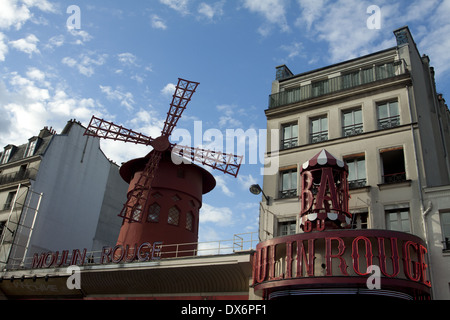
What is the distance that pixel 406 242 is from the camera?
10383mm

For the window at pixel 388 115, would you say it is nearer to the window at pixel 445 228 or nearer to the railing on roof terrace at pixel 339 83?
the railing on roof terrace at pixel 339 83

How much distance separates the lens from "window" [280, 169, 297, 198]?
1404 cm

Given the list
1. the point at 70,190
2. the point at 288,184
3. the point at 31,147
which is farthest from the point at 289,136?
the point at 31,147

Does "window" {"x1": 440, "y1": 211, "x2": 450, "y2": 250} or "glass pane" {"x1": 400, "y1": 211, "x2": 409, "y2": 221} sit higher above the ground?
"glass pane" {"x1": 400, "y1": 211, "x2": 409, "y2": 221}

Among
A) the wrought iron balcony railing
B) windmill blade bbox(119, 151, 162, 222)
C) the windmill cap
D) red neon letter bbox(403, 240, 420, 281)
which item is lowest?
red neon letter bbox(403, 240, 420, 281)

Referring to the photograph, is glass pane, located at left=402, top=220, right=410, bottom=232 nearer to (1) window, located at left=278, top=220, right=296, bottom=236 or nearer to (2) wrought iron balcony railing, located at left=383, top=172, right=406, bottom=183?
(2) wrought iron balcony railing, located at left=383, top=172, right=406, bottom=183

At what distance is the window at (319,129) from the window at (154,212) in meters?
7.73

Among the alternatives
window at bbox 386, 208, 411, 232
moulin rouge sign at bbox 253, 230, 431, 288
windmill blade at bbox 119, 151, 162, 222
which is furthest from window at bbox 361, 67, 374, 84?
windmill blade at bbox 119, 151, 162, 222

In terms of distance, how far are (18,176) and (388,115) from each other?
63.1 feet

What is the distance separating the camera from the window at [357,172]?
13.0 metres

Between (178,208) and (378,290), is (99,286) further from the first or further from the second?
(378,290)

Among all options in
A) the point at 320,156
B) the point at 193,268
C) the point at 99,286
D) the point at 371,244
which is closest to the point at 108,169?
the point at 99,286

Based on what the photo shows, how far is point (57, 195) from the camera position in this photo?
2416cm

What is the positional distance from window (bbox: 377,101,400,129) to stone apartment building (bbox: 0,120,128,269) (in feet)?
53.5
